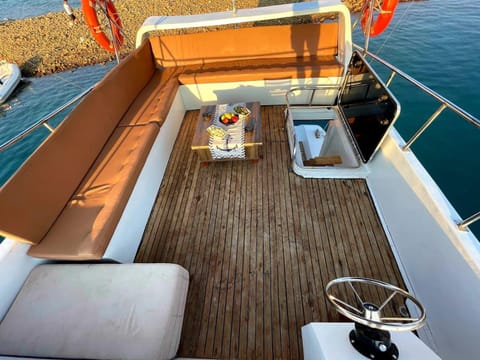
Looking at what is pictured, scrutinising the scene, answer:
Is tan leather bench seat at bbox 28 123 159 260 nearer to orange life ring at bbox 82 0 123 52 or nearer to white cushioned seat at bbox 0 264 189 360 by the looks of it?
white cushioned seat at bbox 0 264 189 360

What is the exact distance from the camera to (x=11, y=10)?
20703 millimetres

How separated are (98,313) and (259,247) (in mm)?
1401

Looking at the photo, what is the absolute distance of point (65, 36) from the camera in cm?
1445

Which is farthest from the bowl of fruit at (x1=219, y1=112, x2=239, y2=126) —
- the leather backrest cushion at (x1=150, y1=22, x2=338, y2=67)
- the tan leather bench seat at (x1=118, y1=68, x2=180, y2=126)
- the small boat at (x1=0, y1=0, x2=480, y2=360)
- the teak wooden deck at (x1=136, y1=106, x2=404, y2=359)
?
the leather backrest cushion at (x1=150, y1=22, x2=338, y2=67)

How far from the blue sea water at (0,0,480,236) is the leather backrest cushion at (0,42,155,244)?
18.6 feet

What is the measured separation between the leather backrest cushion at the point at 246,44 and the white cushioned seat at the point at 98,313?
12.9 ft

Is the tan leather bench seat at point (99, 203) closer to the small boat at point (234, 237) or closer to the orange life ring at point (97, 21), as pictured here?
the small boat at point (234, 237)

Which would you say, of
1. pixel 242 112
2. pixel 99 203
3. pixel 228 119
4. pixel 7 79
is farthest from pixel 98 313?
pixel 7 79

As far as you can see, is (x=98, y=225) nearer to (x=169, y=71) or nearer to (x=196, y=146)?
(x=196, y=146)

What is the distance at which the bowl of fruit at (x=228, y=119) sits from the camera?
3.15 m

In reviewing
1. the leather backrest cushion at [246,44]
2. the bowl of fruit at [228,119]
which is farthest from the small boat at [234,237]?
the leather backrest cushion at [246,44]

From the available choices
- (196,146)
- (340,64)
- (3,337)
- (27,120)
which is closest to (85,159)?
(196,146)

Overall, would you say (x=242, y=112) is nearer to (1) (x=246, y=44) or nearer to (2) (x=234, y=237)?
(2) (x=234, y=237)

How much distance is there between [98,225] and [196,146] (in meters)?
1.38
